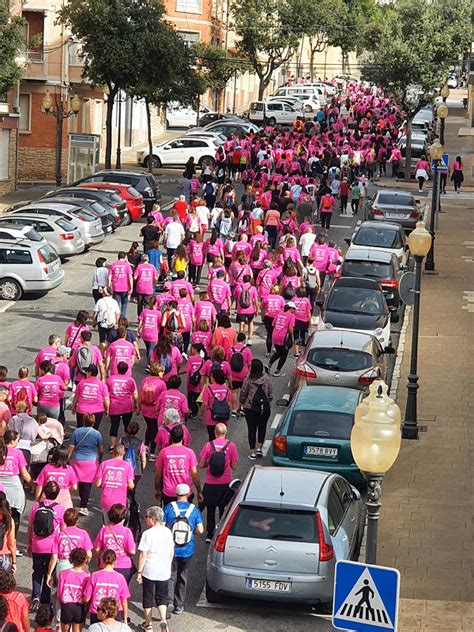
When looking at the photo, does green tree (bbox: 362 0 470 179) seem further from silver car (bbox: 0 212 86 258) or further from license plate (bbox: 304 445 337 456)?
license plate (bbox: 304 445 337 456)

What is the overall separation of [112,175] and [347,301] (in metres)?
18.1

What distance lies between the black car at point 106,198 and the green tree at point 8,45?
3942 mm

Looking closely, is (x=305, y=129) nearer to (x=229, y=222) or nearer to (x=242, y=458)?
(x=229, y=222)

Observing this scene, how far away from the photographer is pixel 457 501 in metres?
18.7

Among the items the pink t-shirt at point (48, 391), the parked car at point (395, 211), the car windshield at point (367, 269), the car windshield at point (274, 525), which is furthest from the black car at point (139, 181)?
the car windshield at point (274, 525)

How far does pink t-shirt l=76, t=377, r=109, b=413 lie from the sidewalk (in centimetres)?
380

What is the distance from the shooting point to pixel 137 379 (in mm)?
24281

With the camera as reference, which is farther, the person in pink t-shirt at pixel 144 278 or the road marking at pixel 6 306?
the road marking at pixel 6 306

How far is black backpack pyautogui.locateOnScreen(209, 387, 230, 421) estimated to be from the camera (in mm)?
18391

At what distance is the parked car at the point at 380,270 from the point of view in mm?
29203

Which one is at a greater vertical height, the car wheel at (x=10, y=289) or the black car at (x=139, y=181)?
the black car at (x=139, y=181)

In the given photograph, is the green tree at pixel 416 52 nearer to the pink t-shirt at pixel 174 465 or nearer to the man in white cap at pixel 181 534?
the pink t-shirt at pixel 174 465

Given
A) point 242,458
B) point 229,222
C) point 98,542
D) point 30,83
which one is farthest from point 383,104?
point 98,542

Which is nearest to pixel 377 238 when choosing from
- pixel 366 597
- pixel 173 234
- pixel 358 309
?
pixel 173 234
